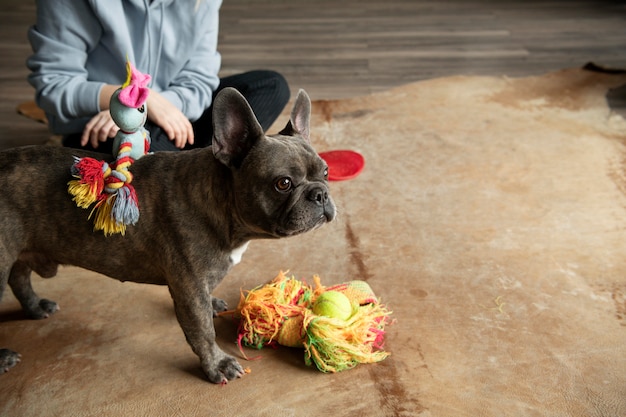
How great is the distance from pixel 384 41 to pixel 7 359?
3.16 m

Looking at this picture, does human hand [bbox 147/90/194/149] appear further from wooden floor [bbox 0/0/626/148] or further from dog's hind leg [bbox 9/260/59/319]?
wooden floor [bbox 0/0/626/148]

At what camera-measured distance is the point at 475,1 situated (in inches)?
199

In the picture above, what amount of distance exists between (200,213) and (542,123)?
2062mm

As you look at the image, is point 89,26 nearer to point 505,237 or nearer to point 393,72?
point 505,237

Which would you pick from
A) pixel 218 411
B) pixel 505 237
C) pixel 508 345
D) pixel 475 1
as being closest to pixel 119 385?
pixel 218 411

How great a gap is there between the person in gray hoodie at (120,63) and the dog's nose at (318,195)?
75cm

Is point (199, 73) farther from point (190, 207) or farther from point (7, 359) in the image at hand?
point (7, 359)

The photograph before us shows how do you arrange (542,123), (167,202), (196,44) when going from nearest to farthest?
(167,202) → (196,44) → (542,123)

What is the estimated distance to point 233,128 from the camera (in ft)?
5.29

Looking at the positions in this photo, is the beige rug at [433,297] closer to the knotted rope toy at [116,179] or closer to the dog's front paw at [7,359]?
the dog's front paw at [7,359]

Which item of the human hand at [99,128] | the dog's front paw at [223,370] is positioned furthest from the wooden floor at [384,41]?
the dog's front paw at [223,370]

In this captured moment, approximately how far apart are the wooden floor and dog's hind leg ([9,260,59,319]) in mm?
1251

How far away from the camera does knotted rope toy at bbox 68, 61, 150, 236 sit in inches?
64.2

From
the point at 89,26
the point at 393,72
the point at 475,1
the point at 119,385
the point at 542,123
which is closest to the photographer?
the point at 119,385
